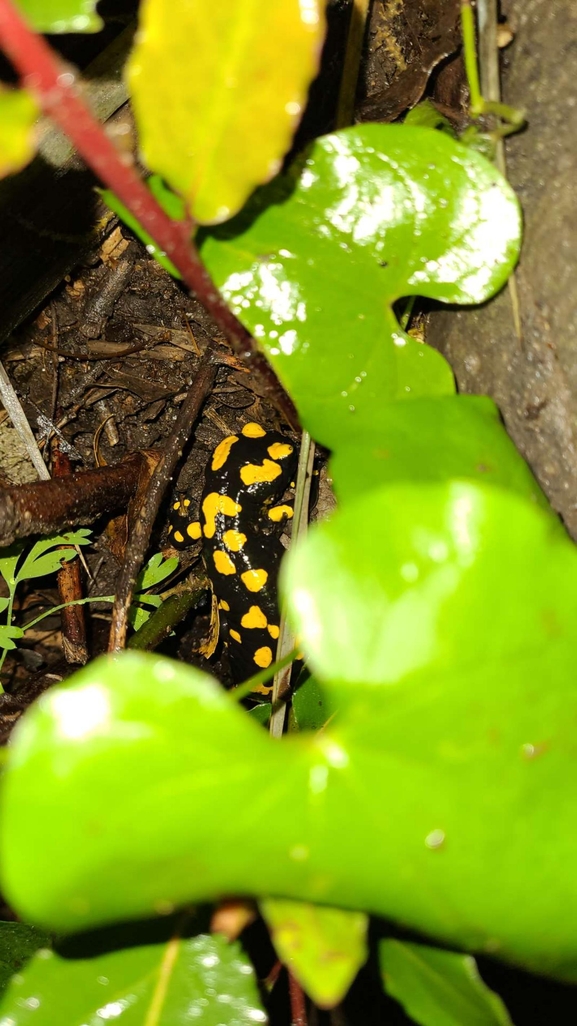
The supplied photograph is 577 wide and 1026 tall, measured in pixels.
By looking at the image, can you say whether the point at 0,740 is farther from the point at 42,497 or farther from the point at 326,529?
the point at 326,529

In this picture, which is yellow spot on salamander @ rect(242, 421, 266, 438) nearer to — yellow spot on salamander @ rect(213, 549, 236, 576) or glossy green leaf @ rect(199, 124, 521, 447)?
yellow spot on salamander @ rect(213, 549, 236, 576)

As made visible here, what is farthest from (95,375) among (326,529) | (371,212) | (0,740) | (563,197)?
(326,529)

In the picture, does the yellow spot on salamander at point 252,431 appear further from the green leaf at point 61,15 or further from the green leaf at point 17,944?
the green leaf at point 61,15

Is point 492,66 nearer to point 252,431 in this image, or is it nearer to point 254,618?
point 252,431

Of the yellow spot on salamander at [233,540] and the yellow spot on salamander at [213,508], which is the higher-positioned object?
the yellow spot on salamander at [213,508]

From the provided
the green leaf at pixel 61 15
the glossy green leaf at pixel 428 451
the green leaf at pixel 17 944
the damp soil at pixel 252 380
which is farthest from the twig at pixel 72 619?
the green leaf at pixel 61 15

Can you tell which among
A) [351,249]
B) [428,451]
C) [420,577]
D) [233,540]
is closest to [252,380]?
[233,540]
